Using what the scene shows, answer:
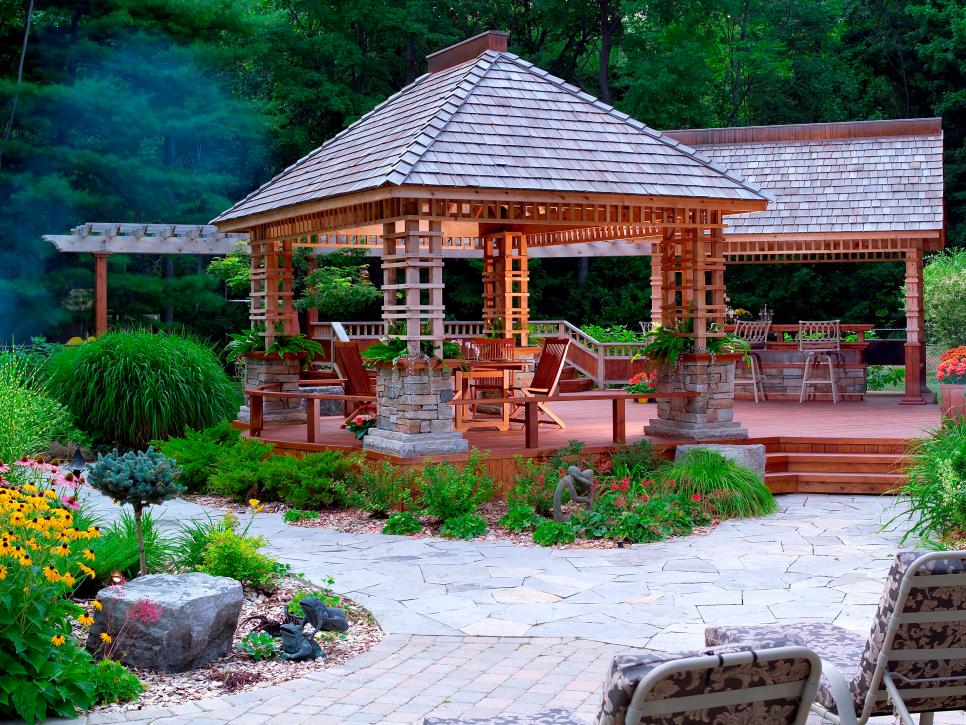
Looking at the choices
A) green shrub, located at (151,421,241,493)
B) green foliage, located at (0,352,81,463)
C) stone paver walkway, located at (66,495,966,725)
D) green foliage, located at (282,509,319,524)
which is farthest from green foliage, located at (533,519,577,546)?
green foliage, located at (0,352,81,463)

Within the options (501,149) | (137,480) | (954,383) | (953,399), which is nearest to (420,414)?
(501,149)

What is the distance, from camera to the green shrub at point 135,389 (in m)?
13.9

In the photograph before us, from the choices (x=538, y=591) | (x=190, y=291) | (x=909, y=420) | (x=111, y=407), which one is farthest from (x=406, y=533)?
(x=190, y=291)

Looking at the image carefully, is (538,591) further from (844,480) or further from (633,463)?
(844,480)

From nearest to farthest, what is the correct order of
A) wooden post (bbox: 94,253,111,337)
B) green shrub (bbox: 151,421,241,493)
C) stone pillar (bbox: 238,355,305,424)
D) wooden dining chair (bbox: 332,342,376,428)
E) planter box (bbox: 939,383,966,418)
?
planter box (bbox: 939,383,966,418), green shrub (bbox: 151,421,241,493), wooden dining chair (bbox: 332,342,376,428), stone pillar (bbox: 238,355,305,424), wooden post (bbox: 94,253,111,337)

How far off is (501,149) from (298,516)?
4.27 metres

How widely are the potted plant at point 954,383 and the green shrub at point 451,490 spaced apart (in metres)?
4.91

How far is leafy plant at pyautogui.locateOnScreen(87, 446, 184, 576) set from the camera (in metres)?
6.41

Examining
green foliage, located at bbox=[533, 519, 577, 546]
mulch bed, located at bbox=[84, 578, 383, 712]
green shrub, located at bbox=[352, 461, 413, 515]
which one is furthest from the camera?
green shrub, located at bbox=[352, 461, 413, 515]

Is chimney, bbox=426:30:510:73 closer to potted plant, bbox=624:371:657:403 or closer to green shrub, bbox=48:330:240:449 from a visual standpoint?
green shrub, bbox=48:330:240:449

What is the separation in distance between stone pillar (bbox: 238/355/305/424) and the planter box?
7.59 metres

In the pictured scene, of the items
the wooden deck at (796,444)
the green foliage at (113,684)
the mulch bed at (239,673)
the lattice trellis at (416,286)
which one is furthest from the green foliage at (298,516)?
the green foliage at (113,684)

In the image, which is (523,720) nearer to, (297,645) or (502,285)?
(297,645)

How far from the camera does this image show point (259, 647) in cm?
589
